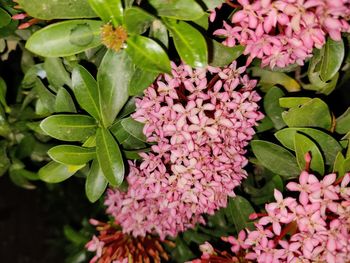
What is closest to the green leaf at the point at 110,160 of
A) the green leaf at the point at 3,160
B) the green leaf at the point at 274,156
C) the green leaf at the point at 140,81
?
the green leaf at the point at 140,81

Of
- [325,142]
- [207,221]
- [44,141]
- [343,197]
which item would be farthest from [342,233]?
[44,141]

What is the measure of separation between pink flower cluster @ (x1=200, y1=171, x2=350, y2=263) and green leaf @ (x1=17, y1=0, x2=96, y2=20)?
17.6 inches

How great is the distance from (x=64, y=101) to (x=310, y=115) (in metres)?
0.46

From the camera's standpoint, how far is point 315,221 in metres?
0.78

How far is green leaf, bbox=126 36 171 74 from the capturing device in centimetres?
74

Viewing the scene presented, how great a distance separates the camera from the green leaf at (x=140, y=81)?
77 centimetres

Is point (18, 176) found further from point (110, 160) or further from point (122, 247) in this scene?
point (110, 160)

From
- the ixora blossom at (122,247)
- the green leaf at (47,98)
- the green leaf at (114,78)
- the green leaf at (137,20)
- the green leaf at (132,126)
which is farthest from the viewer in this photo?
the ixora blossom at (122,247)

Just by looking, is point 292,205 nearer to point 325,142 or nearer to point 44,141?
point 325,142

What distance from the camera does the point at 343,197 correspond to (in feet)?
2.67

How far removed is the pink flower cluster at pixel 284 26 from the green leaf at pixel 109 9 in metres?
0.17

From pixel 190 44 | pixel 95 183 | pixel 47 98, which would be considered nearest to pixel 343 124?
pixel 190 44

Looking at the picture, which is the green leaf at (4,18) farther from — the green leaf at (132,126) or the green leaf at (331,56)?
the green leaf at (331,56)

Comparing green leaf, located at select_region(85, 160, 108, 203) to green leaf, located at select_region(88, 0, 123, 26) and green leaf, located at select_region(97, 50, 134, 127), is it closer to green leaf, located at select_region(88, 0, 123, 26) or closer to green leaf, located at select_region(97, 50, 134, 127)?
green leaf, located at select_region(97, 50, 134, 127)
